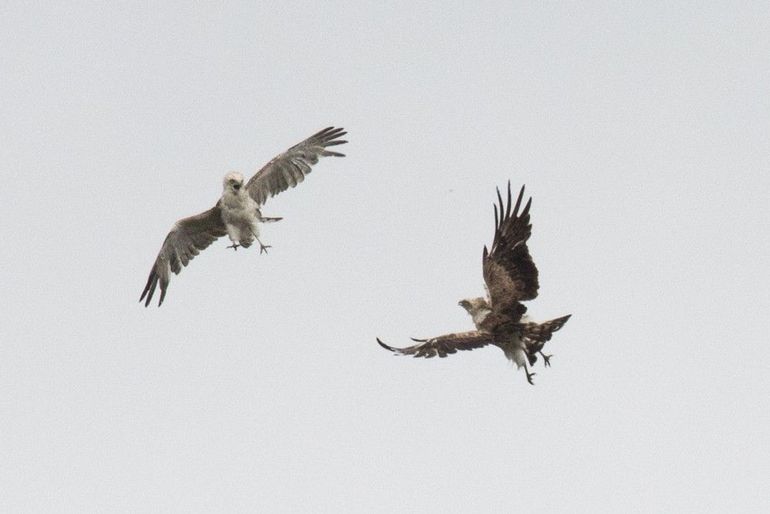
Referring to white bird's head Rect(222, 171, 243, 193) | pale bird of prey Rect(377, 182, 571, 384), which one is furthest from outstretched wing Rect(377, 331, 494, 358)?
white bird's head Rect(222, 171, 243, 193)

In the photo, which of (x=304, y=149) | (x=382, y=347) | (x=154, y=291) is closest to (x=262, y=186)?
(x=304, y=149)

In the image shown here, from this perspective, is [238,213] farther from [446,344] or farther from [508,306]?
[508,306]

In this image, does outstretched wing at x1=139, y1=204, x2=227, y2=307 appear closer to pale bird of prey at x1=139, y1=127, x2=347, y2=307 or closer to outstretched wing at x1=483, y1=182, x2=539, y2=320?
pale bird of prey at x1=139, y1=127, x2=347, y2=307

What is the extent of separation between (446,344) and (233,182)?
526 cm

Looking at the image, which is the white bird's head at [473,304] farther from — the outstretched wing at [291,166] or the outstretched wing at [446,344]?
the outstretched wing at [291,166]

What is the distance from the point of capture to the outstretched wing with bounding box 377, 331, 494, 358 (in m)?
20.3

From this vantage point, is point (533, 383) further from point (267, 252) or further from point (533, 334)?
point (267, 252)

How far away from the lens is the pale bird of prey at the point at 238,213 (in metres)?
23.3

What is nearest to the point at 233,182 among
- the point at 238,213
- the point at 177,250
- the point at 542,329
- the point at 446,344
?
the point at 238,213

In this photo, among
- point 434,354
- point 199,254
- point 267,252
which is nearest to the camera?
point 434,354

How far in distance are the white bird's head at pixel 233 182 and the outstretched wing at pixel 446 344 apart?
414 centimetres

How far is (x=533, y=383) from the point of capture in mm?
19656

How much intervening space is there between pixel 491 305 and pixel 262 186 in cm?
761

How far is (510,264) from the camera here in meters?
18.2
